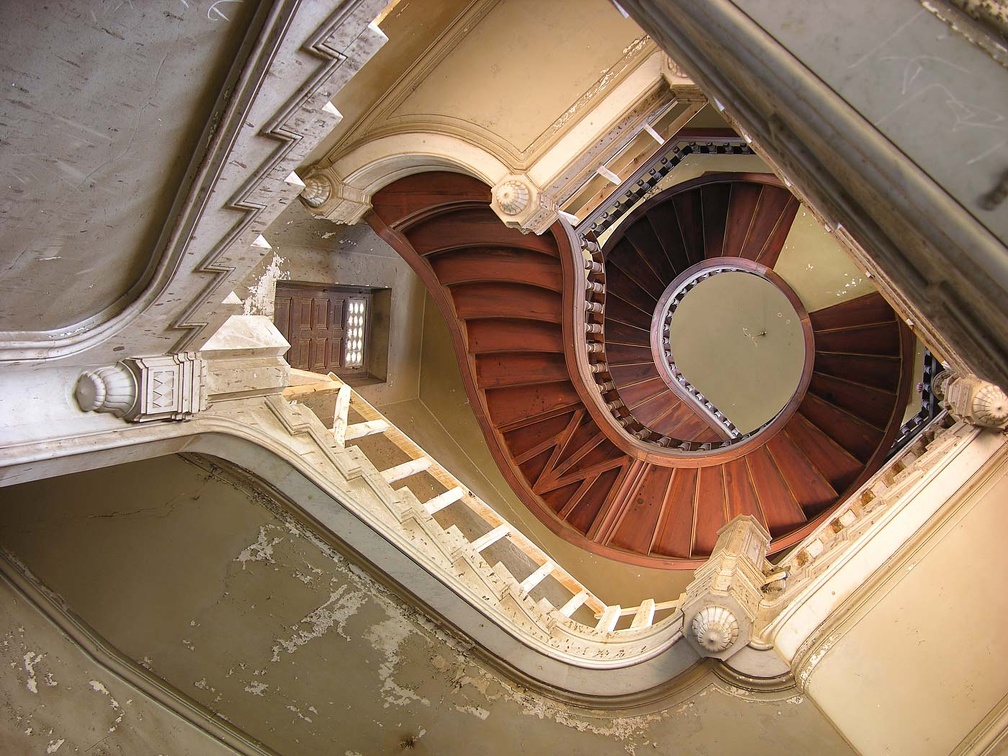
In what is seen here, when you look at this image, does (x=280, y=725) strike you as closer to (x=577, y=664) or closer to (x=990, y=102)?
(x=577, y=664)

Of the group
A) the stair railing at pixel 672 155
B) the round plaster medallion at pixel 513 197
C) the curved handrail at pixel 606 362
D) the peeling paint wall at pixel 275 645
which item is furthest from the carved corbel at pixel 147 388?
the stair railing at pixel 672 155

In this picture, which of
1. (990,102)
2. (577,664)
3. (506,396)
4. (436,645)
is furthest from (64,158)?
(506,396)

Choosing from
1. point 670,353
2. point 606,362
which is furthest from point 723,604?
point 670,353

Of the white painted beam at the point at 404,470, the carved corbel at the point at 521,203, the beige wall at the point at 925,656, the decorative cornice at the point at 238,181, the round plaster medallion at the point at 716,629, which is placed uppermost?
the carved corbel at the point at 521,203

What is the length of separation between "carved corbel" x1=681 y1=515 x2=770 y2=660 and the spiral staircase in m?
2.97

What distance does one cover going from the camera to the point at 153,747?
423 centimetres

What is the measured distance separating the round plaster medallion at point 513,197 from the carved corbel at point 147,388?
236cm

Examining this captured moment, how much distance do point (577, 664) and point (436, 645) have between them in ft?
3.04

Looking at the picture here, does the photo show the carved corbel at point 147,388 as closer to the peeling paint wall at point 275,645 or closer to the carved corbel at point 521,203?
the peeling paint wall at point 275,645

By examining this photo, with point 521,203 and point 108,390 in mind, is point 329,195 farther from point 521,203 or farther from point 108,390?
point 108,390

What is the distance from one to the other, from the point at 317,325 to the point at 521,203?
2.98 metres

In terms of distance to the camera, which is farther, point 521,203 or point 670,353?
point 670,353

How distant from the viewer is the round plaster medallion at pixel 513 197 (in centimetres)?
453

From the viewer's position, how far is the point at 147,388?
2.77 m
